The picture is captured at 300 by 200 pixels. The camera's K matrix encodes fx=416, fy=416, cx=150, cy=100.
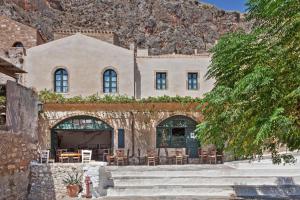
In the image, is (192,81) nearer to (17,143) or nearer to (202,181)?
(202,181)

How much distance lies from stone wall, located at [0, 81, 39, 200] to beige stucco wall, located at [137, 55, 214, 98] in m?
10.8

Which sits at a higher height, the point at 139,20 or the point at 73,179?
the point at 139,20

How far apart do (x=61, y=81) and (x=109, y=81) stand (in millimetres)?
3086

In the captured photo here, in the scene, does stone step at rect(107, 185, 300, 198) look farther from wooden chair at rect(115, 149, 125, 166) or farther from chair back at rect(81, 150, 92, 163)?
wooden chair at rect(115, 149, 125, 166)

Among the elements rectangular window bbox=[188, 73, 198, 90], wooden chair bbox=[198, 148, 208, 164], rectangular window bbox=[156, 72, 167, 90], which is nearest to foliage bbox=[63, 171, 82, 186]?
wooden chair bbox=[198, 148, 208, 164]

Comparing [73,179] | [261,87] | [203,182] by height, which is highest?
[261,87]

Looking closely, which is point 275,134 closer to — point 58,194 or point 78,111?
point 58,194

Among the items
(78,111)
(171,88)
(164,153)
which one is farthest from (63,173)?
(171,88)

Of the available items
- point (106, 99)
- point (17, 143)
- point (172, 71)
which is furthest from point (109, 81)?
point (17, 143)

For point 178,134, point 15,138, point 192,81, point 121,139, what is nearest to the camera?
point 15,138

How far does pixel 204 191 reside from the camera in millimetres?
16906

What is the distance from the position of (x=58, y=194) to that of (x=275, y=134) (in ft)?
35.7

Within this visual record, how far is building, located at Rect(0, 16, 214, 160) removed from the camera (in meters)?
23.5

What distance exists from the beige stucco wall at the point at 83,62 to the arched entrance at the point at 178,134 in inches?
151
